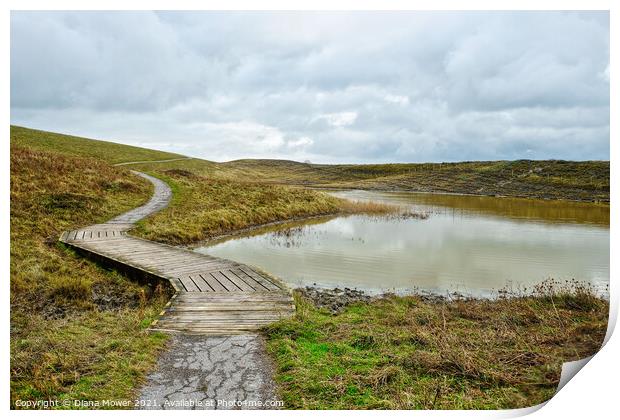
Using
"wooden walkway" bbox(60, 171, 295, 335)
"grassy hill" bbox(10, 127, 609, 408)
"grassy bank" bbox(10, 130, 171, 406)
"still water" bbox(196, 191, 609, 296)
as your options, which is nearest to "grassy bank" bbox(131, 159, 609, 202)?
"still water" bbox(196, 191, 609, 296)

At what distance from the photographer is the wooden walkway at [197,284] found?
8.05 metres

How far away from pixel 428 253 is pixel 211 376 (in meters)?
13.6

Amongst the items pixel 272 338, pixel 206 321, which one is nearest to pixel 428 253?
pixel 272 338

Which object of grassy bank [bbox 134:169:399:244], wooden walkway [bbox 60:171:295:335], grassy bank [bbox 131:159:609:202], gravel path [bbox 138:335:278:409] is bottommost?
gravel path [bbox 138:335:278:409]

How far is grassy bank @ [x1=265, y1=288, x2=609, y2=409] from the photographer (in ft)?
18.3

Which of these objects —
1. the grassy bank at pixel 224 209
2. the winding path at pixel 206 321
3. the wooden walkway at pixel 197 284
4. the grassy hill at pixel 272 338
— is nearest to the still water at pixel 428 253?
the grassy bank at pixel 224 209

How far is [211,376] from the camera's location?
5.86 metres

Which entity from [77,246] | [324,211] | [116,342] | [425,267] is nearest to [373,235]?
[425,267]

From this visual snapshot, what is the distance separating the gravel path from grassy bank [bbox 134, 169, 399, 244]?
12.0 m

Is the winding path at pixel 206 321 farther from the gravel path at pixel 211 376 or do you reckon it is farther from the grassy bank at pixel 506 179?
the grassy bank at pixel 506 179

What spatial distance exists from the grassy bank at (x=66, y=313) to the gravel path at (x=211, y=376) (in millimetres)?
330

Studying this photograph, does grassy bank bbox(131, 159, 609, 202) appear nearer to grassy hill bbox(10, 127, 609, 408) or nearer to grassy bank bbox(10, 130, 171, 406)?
grassy bank bbox(10, 130, 171, 406)

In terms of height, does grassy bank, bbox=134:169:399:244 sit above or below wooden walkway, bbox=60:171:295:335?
above

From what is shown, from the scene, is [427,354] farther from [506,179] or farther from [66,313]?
[506,179]
